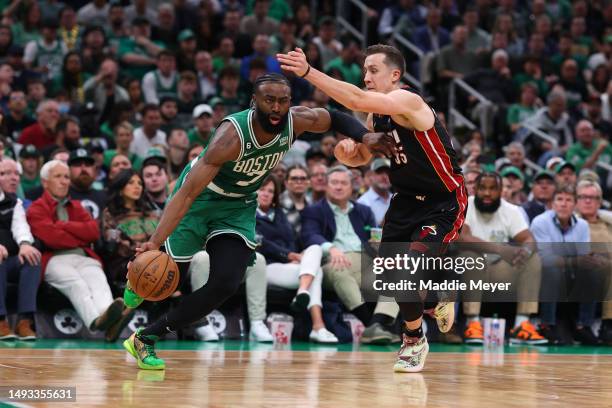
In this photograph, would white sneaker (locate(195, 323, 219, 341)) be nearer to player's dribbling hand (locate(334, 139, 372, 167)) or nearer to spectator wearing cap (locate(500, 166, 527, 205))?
player's dribbling hand (locate(334, 139, 372, 167))

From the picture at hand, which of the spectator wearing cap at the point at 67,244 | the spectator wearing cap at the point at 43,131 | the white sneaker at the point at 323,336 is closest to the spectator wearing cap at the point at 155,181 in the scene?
the spectator wearing cap at the point at 67,244

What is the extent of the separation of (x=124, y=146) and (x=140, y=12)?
14.8 feet

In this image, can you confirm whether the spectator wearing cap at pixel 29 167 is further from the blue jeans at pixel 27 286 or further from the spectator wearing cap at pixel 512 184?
the spectator wearing cap at pixel 512 184

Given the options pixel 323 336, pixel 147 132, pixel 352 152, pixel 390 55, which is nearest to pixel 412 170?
pixel 352 152

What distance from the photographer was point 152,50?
15.9 meters

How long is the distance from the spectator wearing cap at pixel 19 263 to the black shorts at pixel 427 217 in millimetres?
4000

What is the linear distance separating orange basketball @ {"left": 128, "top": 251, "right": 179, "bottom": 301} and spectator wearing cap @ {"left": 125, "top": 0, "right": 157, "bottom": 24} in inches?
393

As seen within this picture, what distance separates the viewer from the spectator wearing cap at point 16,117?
43.2 feet

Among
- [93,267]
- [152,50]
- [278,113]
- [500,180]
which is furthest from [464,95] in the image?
[278,113]

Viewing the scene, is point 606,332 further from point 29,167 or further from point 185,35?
point 185,35

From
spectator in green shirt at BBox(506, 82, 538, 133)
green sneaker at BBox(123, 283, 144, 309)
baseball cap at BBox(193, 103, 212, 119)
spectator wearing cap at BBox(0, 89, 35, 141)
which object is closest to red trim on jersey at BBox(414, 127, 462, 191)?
green sneaker at BBox(123, 283, 144, 309)

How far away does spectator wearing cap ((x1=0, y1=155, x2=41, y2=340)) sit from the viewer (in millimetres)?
9883

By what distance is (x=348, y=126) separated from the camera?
24.6ft

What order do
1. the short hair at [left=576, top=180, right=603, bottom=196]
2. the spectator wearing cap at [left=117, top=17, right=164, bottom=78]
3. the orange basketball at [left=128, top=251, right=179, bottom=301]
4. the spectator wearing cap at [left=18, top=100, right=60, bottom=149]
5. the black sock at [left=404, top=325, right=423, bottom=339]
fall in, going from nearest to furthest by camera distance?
the orange basketball at [left=128, top=251, right=179, bottom=301]
the black sock at [left=404, top=325, right=423, bottom=339]
the short hair at [left=576, top=180, right=603, bottom=196]
the spectator wearing cap at [left=18, top=100, right=60, bottom=149]
the spectator wearing cap at [left=117, top=17, right=164, bottom=78]
